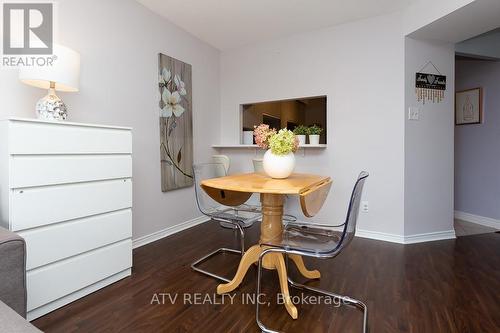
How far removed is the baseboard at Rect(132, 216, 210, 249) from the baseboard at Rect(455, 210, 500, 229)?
11.7ft

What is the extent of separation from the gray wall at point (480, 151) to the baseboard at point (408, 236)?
983 mm

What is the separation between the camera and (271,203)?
1.90 metres

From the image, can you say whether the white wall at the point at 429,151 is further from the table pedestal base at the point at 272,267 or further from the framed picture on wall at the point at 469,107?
the table pedestal base at the point at 272,267

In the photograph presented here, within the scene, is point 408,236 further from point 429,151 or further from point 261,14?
point 261,14

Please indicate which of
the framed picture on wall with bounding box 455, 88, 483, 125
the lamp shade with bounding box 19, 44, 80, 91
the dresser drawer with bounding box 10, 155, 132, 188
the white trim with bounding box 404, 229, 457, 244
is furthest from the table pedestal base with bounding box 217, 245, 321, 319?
the framed picture on wall with bounding box 455, 88, 483, 125

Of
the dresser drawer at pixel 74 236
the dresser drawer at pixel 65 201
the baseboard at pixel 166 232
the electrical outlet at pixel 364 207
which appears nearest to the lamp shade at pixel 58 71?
the dresser drawer at pixel 65 201

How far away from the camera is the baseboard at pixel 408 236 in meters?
2.84

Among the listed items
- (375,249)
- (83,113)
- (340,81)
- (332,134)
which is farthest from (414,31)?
(83,113)

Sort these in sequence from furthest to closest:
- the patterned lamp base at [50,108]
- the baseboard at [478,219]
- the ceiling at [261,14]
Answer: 1. the baseboard at [478,219]
2. the ceiling at [261,14]
3. the patterned lamp base at [50,108]

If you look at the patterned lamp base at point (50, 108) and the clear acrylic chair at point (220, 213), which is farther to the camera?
the clear acrylic chair at point (220, 213)

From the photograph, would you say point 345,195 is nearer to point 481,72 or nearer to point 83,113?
point 481,72

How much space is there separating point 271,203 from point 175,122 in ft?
5.79

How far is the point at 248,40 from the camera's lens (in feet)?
11.8

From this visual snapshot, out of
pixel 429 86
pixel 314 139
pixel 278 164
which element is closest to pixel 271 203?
pixel 278 164
